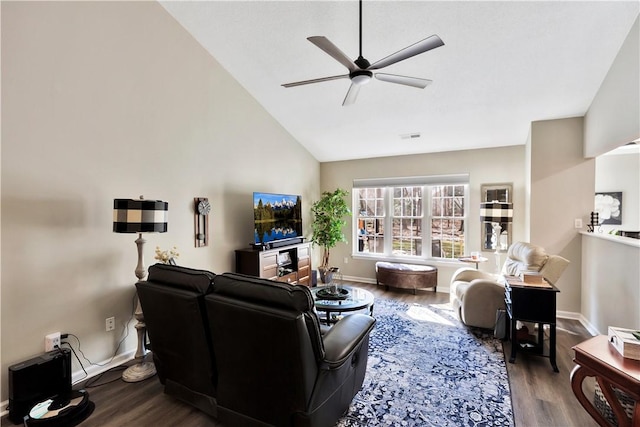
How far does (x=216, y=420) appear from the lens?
77.1 inches

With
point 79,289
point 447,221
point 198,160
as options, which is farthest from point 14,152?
point 447,221

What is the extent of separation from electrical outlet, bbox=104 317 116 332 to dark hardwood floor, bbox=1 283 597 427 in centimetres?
39

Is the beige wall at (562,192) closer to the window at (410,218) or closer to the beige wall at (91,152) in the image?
the window at (410,218)

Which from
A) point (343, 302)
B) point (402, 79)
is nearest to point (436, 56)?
point (402, 79)

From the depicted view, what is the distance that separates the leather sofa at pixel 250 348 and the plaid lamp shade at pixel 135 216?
1.45 ft

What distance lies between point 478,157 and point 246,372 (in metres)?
4.76

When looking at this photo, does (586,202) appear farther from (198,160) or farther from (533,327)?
(198,160)

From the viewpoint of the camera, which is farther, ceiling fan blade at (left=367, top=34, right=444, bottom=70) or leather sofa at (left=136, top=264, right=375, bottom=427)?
ceiling fan blade at (left=367, top=34, right=444, bottom=70)

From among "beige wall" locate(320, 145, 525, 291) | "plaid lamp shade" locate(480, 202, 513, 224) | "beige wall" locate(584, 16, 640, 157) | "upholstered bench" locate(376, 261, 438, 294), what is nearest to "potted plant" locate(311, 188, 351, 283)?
"beige wall" locate(320, 145, 525, 291)

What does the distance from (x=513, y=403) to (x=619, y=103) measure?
2.89 metres

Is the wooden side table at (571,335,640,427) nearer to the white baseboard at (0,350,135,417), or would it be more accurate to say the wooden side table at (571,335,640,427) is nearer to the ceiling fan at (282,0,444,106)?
the ceiling fan at (282,0,444,106)

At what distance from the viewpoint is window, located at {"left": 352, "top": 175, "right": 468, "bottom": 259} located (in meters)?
5.10

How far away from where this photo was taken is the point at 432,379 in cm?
242

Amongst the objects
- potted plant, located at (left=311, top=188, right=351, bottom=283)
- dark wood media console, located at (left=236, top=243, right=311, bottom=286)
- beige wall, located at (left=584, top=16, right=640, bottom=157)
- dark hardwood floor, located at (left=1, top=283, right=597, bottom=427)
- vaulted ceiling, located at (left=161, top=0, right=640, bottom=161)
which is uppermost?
vaulted ceiling, located at (left=161, top=0, right=640, bottom=161)
